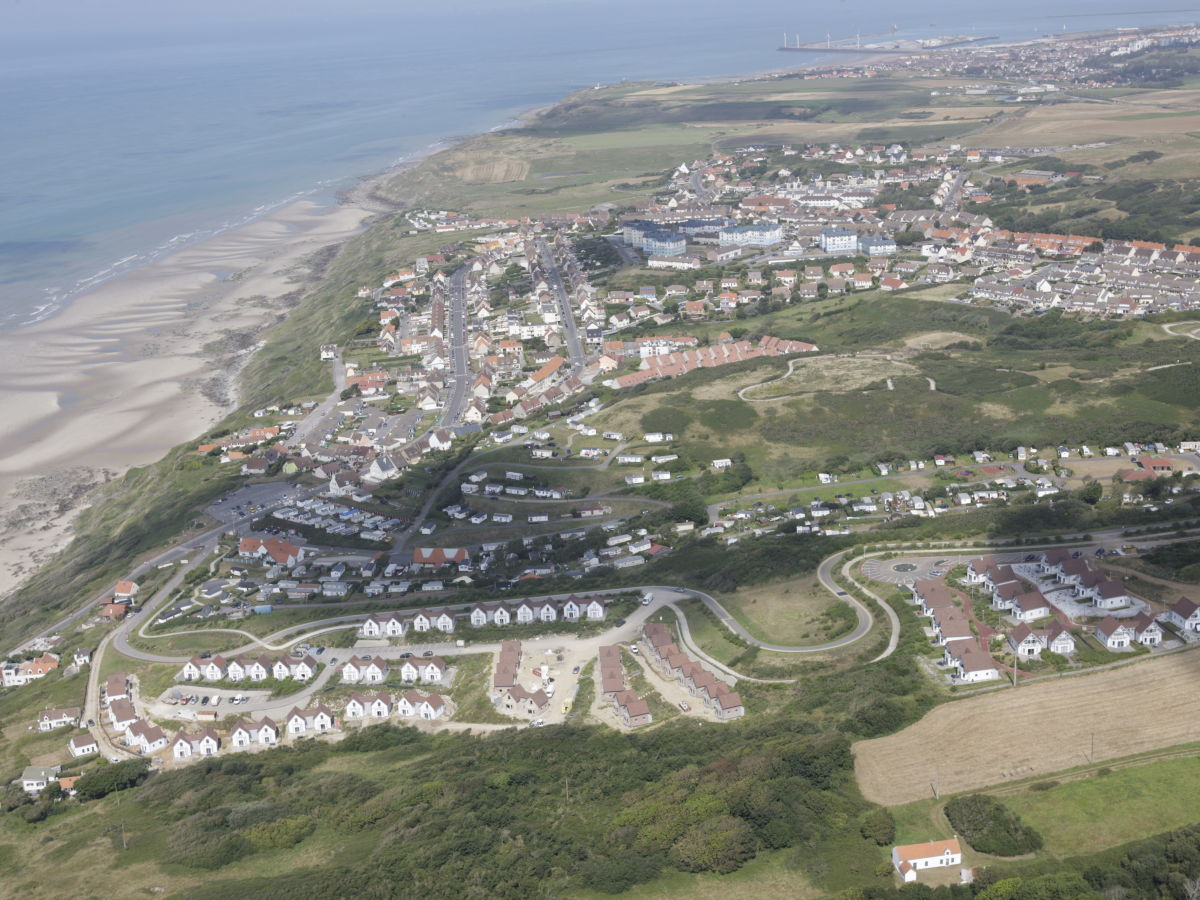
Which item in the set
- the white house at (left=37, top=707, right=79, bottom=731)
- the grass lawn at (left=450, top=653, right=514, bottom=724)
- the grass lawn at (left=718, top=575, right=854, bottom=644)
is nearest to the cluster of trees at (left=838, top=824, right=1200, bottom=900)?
the grass lawn at (left=718, top=575, right=854, bottom=644)

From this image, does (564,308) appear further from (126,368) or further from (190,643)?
(190,643)

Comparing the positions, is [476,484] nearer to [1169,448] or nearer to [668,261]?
[1169,448]

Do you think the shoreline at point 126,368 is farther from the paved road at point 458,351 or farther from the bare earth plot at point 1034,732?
the bare earth plot at point 1034,732

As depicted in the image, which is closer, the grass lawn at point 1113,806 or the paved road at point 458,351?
the grass lawn at point 1113,806

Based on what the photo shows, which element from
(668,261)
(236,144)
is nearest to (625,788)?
(668,261)

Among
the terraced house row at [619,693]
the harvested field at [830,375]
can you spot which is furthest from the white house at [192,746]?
the harvested field at [830,375]

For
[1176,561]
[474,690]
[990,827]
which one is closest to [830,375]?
[1176,561]

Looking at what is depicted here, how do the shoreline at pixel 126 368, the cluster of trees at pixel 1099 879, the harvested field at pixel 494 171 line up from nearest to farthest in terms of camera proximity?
the cluster of trees at pixel 1099 879
the shoreline at pixel 126 368
the harvested field at pixel 494 171
